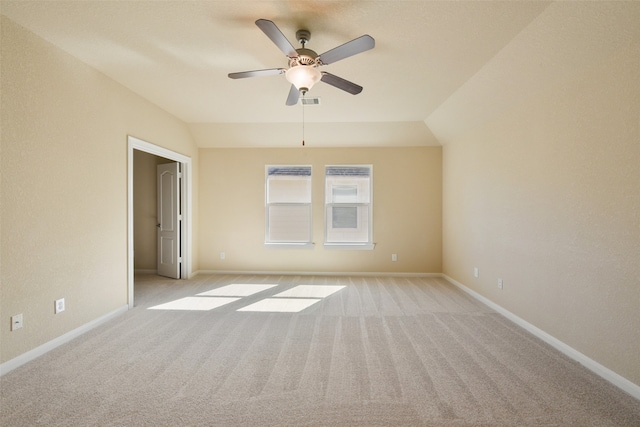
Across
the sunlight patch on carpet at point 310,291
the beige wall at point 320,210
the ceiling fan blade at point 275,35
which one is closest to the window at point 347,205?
the beige wall at point 320,210

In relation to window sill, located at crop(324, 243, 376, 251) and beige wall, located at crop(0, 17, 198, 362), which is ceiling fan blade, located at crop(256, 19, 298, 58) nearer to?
beige wall, located at crop(0, 17, 198, 362)

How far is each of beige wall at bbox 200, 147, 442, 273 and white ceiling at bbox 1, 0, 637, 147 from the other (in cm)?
139

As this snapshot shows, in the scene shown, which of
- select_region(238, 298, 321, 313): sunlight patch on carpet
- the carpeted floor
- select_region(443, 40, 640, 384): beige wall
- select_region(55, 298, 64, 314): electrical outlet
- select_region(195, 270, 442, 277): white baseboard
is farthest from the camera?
select_region(195, 270, 442, 277): white baseboard

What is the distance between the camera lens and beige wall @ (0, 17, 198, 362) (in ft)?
7.40

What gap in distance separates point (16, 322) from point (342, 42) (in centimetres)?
351

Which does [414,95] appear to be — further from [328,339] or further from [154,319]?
[154,319]

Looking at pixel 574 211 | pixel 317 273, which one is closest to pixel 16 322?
pixel 317 273

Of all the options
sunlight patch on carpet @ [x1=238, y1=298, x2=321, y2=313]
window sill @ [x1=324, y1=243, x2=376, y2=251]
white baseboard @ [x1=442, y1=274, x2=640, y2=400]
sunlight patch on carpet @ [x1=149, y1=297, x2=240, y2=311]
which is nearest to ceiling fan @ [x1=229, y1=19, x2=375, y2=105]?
sunlight patch on carpet @ [x1=238, y1=298, x2=321, y2=313]

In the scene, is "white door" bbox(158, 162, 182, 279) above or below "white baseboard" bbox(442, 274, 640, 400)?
above

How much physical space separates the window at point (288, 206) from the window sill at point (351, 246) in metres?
0.46

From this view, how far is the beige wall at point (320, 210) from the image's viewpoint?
537cm

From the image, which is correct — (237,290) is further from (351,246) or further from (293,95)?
(293,95)

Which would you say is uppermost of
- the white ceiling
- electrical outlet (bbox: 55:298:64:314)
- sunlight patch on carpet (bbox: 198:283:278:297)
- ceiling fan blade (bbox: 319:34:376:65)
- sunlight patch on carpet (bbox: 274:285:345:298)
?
the white ceiling

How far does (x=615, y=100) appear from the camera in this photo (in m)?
2.12
